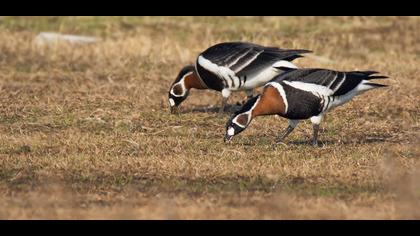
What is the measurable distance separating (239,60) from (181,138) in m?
2.76

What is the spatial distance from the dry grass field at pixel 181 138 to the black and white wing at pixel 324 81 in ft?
2.92

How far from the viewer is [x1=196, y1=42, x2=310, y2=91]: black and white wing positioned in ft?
54.9

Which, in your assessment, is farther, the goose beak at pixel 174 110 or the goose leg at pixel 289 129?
the goose beak at pixel 174 110

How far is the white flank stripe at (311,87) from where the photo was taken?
13398mm

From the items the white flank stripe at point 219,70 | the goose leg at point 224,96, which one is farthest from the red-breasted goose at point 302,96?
the goose leg at point 224,96

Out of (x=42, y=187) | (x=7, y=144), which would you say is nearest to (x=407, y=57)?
(x=7, y=144)

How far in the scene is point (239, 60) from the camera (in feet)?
55.1

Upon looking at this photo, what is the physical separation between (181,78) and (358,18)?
11.7 meters

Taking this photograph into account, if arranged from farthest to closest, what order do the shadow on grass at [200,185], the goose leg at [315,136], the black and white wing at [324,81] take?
the goose leg at [315,136]
the black and white wing at [324,81]
the shadow on grass at [200,185]

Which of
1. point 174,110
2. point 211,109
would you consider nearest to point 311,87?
point 174,110

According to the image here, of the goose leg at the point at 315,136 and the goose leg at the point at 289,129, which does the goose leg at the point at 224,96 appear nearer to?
the goose leg at the point at 289,129

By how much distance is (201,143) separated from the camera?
46.4ft

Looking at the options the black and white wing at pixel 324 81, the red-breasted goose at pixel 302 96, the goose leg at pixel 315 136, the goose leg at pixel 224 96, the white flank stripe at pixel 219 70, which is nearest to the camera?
the red-breasted goose at pixel 302 96

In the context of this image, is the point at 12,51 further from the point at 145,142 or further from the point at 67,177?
the point at 67,177
